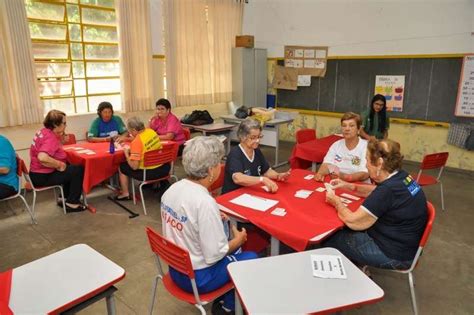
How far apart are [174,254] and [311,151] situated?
8.91ft

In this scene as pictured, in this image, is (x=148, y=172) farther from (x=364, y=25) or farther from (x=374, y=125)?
(x=364, y=25)

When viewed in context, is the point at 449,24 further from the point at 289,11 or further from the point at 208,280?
the point at 208,280

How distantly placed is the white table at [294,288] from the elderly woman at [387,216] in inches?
18.0

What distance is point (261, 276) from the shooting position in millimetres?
1574

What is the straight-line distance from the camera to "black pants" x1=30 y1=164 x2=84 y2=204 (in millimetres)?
3861

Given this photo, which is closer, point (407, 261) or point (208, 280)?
point (208, 280)

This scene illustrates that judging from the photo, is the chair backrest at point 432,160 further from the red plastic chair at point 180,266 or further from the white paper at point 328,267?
the red plastic chair at point 180,266

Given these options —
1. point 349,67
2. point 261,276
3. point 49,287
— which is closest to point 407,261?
point 261,276

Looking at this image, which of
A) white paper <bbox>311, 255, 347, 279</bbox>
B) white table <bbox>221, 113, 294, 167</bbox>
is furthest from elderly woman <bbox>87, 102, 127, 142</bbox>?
white paper <bbox>311, 255, 347, 279</bbox>

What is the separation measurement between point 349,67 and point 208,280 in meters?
5.64

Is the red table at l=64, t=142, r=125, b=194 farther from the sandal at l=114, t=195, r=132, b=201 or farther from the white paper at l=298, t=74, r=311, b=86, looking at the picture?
the white paper at l=298, t=74, r=311, b=86

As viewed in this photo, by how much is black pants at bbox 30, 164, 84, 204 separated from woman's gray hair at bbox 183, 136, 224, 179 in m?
2.62

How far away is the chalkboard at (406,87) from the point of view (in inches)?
220

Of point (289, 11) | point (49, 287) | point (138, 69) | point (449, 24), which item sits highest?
point (289, 11)
